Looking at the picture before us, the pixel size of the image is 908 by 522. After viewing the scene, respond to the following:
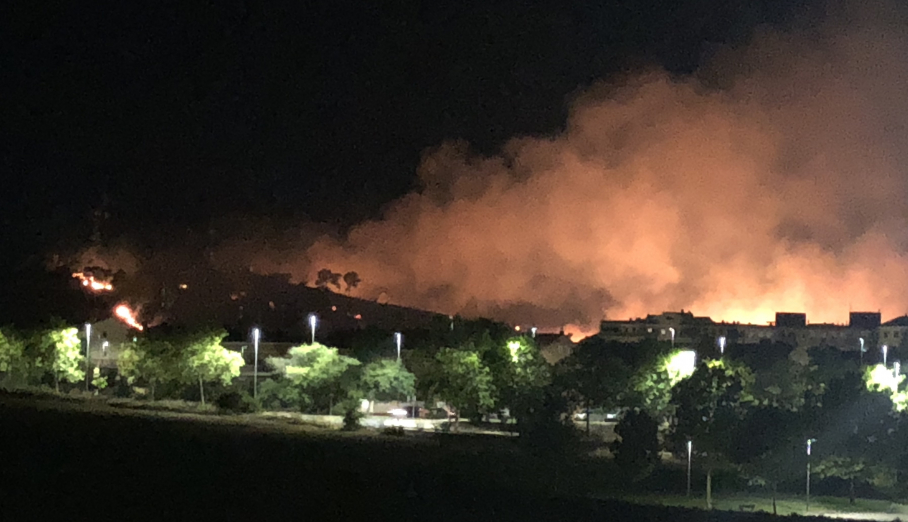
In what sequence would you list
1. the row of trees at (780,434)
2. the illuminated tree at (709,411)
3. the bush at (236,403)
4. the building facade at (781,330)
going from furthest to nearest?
the building facade at (781,330), the bush at (236,403), the illuminated tree at (709,411), the row of trees at (780,434)

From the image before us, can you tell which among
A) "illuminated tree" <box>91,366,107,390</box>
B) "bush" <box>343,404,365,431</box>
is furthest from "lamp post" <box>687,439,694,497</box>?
"illuminated tree" <box>91,366,107,390</box>

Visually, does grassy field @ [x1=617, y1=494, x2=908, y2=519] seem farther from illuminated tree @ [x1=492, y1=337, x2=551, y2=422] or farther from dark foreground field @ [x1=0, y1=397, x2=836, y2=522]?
illuminated tree @ [x1=492, y1=337, x2=551, y2=422]

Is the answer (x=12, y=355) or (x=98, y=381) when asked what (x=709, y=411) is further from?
(x=12, y=355)

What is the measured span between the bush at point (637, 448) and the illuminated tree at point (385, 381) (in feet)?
31.8

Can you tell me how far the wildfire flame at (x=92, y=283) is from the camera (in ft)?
211

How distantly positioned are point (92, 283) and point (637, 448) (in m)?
48.7

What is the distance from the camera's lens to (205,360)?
3488cm

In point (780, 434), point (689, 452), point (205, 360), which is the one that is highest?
point (205, 360)

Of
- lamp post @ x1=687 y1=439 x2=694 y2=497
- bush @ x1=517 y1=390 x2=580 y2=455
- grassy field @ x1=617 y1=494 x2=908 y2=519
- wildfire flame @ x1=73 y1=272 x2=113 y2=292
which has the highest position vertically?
wildfire flame @ x1=73 y1=272 x2=113 y2=292

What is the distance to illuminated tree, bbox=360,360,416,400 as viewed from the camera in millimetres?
34125

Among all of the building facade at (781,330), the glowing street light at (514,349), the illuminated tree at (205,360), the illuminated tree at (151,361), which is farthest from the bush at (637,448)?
the building facade at (781,330)

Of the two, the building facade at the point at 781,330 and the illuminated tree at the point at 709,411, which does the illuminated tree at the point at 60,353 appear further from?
the building facade at the point at 781,330

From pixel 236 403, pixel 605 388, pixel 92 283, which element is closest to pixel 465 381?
pixel 605 388

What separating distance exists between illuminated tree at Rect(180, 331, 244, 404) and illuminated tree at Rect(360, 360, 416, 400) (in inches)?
209
